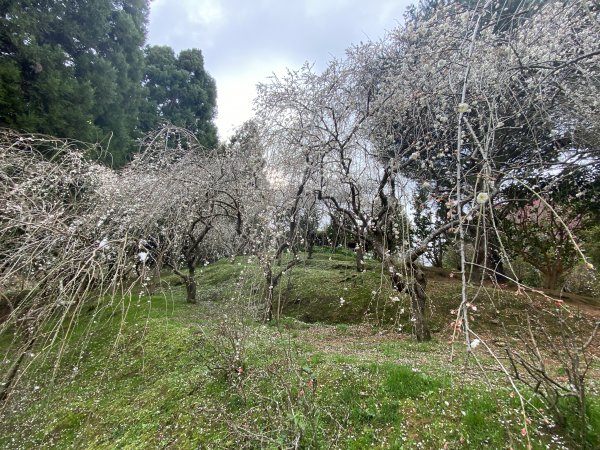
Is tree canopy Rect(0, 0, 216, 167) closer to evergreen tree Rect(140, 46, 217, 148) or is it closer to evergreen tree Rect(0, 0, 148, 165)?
evergreen tree Rect(0, 0, 148, 165)

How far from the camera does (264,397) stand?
2.75 meters

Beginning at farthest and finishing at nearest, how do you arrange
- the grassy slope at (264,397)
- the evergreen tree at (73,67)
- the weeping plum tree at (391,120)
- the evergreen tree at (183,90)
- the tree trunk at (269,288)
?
1. the evergreen tree at (183,90)
2. the evergreen tree at (73,67)
3. the tree trunk at (269,288)
4. the weeping plum tree at (391,120)
5. the grassy slope at (264,397)

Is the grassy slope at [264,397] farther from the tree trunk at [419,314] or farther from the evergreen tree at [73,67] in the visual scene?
the evergreen tree at [73,67]

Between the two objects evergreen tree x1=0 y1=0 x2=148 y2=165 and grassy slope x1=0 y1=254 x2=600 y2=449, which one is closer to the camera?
grassy slope x1=0 y1=254 x2=600 y2=449

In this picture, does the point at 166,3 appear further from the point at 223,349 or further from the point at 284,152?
the point at 223,349

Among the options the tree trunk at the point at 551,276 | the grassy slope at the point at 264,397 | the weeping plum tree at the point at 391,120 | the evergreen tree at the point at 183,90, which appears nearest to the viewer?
the grassy slope at the point at 264,397

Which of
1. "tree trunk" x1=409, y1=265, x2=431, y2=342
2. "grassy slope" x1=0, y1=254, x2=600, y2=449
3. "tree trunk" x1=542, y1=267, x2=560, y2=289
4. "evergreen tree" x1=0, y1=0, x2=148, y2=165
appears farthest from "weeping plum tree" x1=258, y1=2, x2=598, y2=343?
"tree trunk" x1=542, y1=267, x2=560, y2=289

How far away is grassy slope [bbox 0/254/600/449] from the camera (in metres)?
2.57

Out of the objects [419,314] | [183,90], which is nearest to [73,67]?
[183,90]

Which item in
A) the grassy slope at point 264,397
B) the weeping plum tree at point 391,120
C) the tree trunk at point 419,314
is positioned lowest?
the grassy slope at point 264,397

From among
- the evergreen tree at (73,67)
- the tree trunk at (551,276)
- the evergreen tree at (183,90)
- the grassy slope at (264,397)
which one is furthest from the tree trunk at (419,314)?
the evergreen tree at (183,90)

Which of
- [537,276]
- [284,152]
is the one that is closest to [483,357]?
[284,152]

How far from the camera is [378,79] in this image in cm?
494

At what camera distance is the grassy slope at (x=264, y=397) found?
2.57 m
